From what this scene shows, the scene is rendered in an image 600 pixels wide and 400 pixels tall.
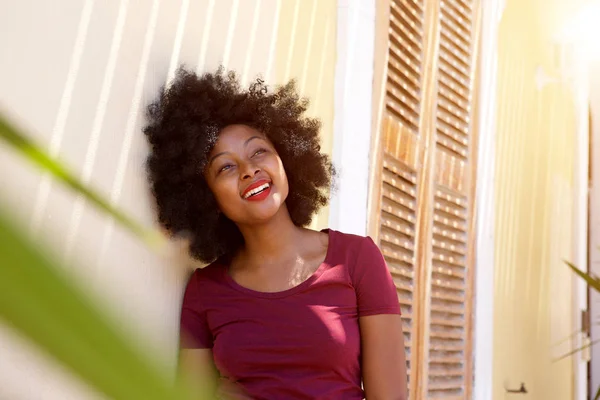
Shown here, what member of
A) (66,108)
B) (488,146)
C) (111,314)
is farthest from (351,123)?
(111,314)

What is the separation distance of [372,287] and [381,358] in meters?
0.15

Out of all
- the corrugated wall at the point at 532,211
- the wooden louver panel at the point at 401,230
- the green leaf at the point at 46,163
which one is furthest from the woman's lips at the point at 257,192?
the corrugated wall at the point at 532,211

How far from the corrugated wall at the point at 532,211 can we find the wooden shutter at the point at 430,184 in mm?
580

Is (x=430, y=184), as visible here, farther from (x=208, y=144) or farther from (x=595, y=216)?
(x=595, y=216)

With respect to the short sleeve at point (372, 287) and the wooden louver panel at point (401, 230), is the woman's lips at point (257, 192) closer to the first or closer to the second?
the short sleeve at point (372, 287)

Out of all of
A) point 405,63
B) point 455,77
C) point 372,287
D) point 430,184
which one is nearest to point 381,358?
point 372,287

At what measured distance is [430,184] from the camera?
A: 12.4 ft

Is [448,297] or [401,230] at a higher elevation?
[401,230]

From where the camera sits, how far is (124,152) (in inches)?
72.7

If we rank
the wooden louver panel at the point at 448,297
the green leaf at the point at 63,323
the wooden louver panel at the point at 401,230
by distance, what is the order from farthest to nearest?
the wooden louver panel at the point at 448,297 < the wooden louver panel at the point at 401,230 < the green leaf at the point at 63,323

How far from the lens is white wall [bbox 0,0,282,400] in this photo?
1447mm

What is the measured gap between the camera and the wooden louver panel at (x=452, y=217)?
3838mm

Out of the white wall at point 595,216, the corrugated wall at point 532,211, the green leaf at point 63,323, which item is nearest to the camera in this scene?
the green leaf at point 63,323

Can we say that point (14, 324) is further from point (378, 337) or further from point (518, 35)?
point (518, 35)
